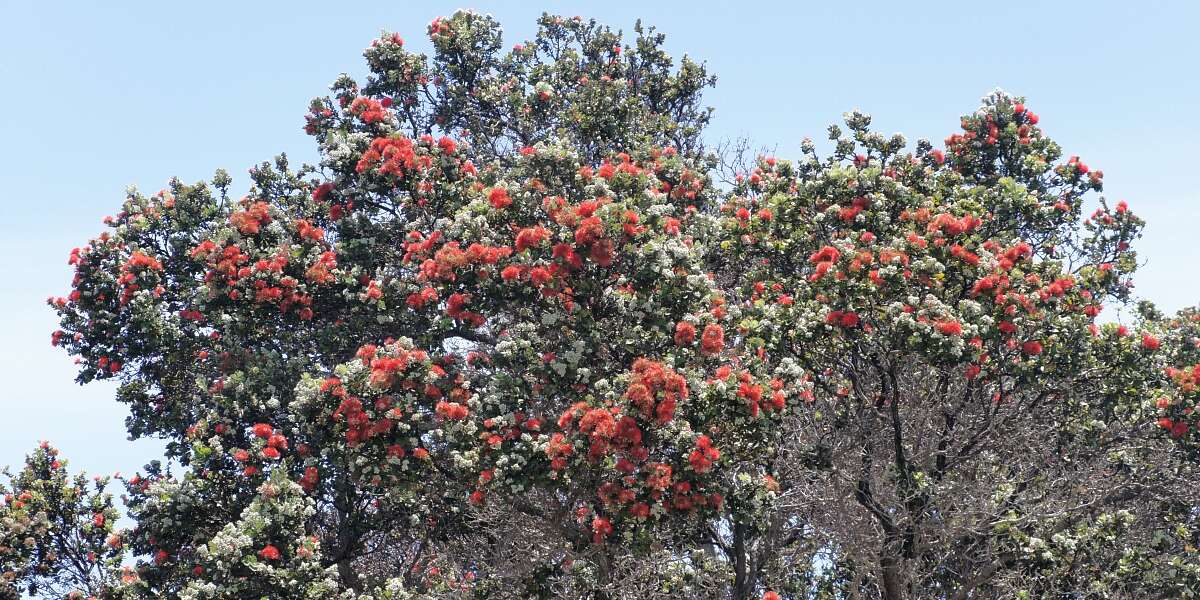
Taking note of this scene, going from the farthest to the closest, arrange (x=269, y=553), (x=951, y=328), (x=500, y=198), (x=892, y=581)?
1. (x=892, y=581)
2. (x=500, y=198)
3. (x=269, y=553)
4. (x=951, y=328)

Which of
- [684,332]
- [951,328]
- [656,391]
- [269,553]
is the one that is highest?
[951,328]

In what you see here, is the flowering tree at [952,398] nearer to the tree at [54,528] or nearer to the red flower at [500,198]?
the red flower at [500,198]

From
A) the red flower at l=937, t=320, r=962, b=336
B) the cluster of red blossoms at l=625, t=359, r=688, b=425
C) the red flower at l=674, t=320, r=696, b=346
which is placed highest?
the red flower at l=937, t=320, r=962, b=336

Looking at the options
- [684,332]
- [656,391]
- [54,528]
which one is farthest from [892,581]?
[54,528]

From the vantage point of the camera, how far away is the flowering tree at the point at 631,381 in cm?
1530

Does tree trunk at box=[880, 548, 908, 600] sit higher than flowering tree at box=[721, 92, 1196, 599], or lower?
lower

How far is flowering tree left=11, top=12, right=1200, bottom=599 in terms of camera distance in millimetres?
15297

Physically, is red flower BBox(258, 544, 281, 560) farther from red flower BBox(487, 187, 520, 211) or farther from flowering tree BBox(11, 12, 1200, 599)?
red flower BBox(487, 187, 520, 211)

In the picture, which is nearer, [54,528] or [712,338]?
[712,338]

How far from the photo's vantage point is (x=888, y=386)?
17.8m

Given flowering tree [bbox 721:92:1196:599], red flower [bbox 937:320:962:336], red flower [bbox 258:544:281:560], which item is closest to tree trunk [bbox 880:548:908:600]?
flowering tree [bbox 721:92:1196:599]

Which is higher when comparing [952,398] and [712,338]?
[952,398]

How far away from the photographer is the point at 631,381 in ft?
46.9

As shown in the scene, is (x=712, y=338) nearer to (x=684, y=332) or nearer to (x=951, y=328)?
(x=684, y=332)
